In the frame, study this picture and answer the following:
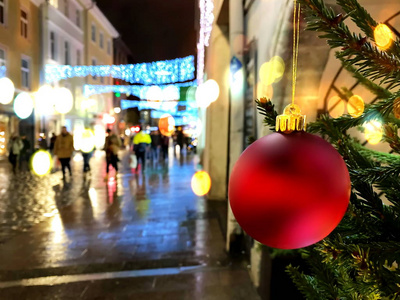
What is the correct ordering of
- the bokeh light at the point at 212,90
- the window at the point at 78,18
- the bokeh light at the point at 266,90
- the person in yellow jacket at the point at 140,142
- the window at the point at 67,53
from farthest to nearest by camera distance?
1. the window at the point at 78,18
2. the window at the point at 67,53
3. the person in yellow jacket at the point at 140,142
4. the bokeh light at the point at 212,90
5. the bokeh light at the point at 266,90

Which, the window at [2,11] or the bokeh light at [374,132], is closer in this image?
the bokeh light at [374,132]

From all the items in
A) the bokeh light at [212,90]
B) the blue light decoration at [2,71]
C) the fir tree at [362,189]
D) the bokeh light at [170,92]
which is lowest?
the fir tree at [362,189]

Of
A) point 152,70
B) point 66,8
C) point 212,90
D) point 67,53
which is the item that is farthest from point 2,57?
point 212,90

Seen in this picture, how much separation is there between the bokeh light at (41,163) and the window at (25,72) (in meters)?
5.22

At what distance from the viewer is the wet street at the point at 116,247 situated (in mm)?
4180

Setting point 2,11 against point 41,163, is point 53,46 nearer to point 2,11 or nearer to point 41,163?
point 2,11

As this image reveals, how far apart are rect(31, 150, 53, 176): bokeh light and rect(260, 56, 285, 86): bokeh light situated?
1191 cm

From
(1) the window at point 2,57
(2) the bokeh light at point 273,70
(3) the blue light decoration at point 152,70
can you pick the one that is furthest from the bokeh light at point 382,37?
(1) the window at point 2,57

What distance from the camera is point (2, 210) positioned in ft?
25.2

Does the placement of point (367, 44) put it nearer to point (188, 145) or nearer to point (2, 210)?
point (2, 210)

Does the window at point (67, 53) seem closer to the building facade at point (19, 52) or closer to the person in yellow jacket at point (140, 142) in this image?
the building facade at point (19, 52)

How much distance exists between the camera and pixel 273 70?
11.4 ft

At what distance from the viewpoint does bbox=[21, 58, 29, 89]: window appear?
20906 mm

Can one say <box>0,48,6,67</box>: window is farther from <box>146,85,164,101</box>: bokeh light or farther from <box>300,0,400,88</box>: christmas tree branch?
<box>300,0,400,88</box>: christmas tree branch
